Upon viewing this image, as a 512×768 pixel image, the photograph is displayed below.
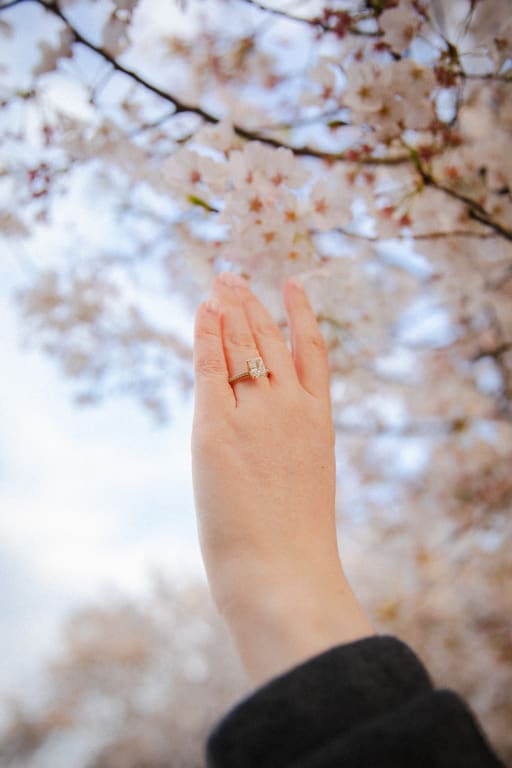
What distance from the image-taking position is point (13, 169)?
A: 1302 millimetres

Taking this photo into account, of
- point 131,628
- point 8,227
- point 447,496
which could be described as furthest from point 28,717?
point 8,227

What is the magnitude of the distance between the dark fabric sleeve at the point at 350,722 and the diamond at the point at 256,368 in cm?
51

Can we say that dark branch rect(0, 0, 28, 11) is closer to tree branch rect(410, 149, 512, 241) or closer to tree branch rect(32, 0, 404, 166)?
tree branch rect(32, 0, 404, 166)

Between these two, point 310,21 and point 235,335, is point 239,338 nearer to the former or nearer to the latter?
point 235,335

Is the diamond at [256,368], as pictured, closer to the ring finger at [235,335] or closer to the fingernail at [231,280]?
the ring finger at [235,335]

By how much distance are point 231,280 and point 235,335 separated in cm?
17

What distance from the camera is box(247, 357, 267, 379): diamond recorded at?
3.03 ft

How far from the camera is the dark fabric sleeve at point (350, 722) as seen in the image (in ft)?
1.47

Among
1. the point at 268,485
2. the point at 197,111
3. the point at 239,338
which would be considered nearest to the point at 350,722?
the point at 268,485

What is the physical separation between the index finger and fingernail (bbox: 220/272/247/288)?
0.09 m

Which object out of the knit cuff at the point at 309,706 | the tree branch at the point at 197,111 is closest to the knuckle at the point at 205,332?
the tree branch at the point at 197,111

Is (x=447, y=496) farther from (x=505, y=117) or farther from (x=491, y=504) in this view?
(x=505, y=117)

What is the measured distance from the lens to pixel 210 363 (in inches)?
36.8

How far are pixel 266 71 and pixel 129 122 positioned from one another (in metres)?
1.16
